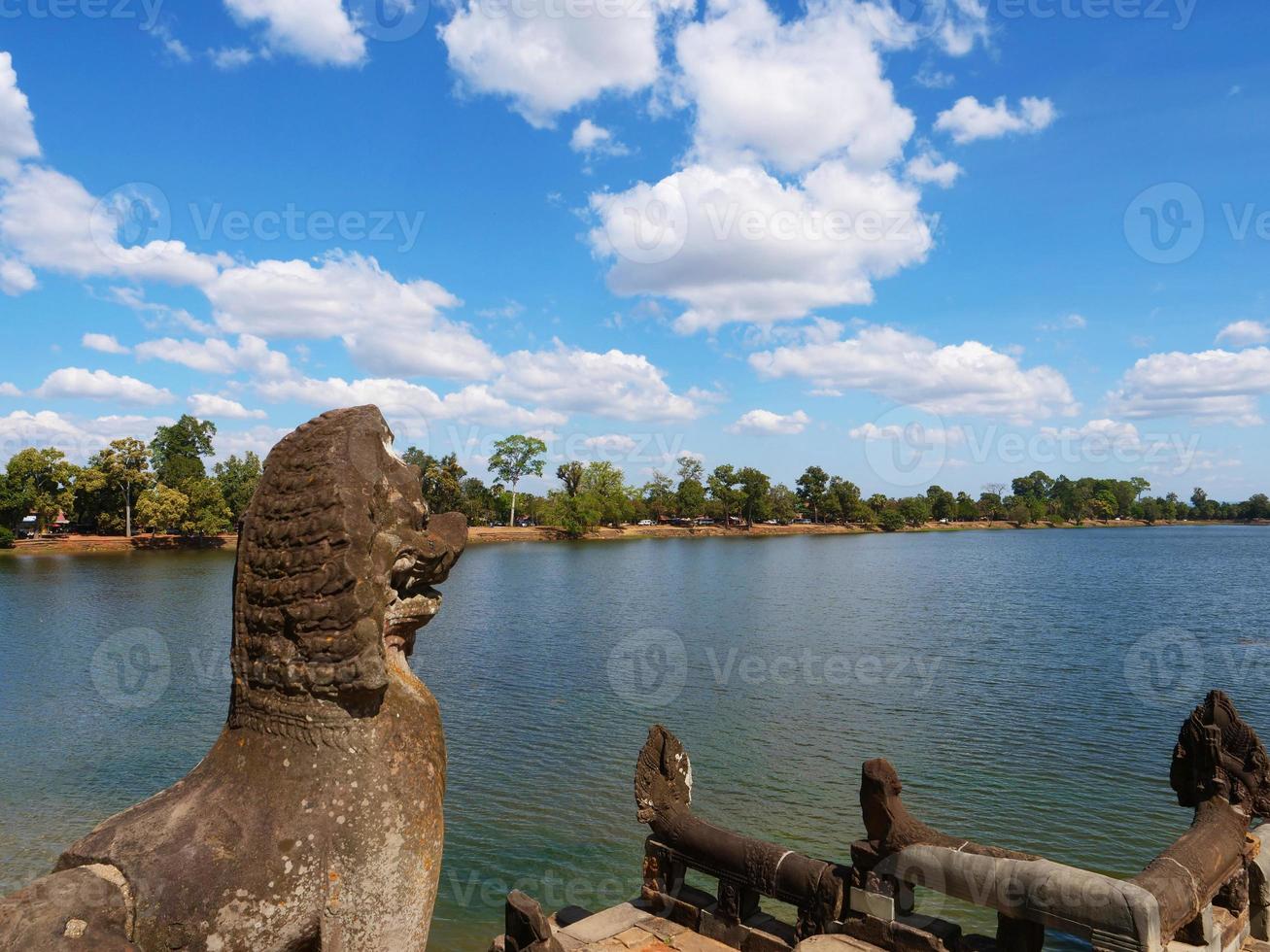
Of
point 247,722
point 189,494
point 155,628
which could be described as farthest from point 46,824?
point 189,494

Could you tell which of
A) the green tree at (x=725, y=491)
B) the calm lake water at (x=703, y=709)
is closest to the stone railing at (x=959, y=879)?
the calm lake water at (x=703, y=709)

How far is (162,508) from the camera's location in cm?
6600

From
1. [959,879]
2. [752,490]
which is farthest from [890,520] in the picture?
[959,879]

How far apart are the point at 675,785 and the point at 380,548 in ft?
15.7

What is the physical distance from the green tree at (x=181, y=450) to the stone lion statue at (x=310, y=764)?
7903cm

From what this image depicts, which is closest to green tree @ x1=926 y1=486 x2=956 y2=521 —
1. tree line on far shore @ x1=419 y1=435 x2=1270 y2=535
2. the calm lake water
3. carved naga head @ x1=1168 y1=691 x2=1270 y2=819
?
tree line on far shore @ x1=419 y1=435 x2=1270 y2=535

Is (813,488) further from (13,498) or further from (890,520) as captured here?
(13,498)

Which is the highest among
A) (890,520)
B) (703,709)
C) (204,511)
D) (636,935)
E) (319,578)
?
(204,511)

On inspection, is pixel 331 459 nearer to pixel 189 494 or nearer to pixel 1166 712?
pixel 1166 712

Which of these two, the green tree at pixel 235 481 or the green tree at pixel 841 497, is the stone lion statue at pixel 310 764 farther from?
the green tree at pixel 841 497

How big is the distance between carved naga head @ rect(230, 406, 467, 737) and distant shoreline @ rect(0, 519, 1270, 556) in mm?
31132

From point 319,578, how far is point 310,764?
809 millimetres

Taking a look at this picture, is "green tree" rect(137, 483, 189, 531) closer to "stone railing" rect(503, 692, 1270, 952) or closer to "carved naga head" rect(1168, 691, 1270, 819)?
"stone railing" rect(503, 692, 1270, 952)

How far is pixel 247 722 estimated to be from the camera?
3803 millimetres
